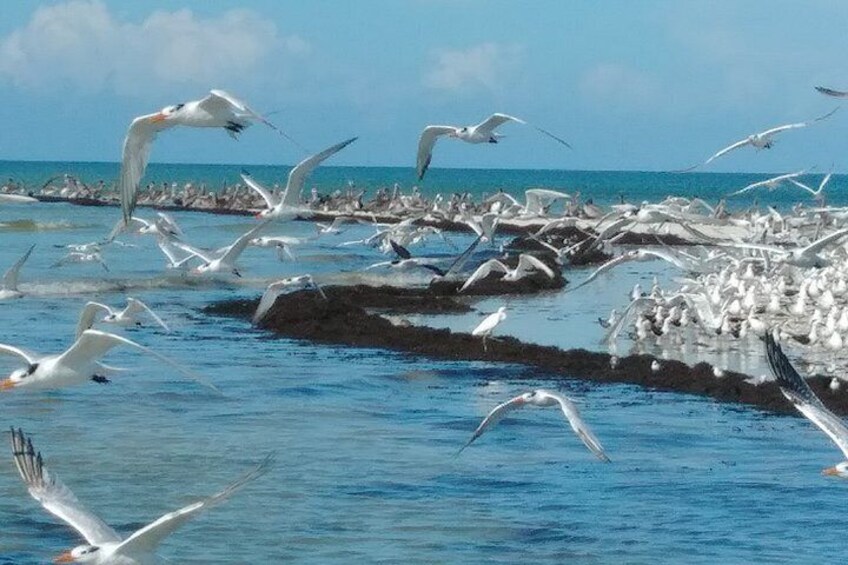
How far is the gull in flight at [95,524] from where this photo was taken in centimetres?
898

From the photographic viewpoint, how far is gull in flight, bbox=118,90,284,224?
13.3 m

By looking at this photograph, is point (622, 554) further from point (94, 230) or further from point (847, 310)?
point (94, 230)

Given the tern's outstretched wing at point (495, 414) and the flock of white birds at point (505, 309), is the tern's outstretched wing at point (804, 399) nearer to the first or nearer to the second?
the flock of white birds at point (505, 309)

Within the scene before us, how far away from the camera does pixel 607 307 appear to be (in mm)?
29109

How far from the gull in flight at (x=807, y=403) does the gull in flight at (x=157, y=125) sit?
4395 mm

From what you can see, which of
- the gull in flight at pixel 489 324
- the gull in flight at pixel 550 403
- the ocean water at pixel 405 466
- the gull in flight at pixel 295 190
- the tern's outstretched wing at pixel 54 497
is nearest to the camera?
the tern's outstretched wing at pixel 54 497

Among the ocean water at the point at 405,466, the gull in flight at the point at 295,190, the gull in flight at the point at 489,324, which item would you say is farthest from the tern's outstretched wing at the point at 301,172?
the gull in flight at the point at 489,324

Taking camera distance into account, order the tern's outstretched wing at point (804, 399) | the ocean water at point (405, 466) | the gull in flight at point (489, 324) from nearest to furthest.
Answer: the tern's outstretched wing at point (804, 399), the ocean water at point (405, 466), the gull in flight at point (489, 324)

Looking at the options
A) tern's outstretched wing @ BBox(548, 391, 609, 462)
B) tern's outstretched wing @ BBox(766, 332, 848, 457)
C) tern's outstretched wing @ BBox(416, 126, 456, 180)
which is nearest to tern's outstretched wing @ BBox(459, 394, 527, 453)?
tern's outstretched wing @ BBox(548, 391, 609, 462)

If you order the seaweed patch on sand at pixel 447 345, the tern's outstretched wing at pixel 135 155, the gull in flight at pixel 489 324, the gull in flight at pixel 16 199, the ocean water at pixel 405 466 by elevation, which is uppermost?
the tern's outstretched wing at pixel 135 155

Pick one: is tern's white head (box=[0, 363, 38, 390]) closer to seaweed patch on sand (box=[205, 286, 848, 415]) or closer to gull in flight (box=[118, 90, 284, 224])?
gull in flight (box=[118, 90, 284, 224])

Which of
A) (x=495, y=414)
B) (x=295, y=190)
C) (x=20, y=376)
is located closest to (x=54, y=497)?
(x=20, y=376)

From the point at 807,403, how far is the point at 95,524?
183 inches

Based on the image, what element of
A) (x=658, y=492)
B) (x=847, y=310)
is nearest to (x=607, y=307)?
(x=847, y=310)
